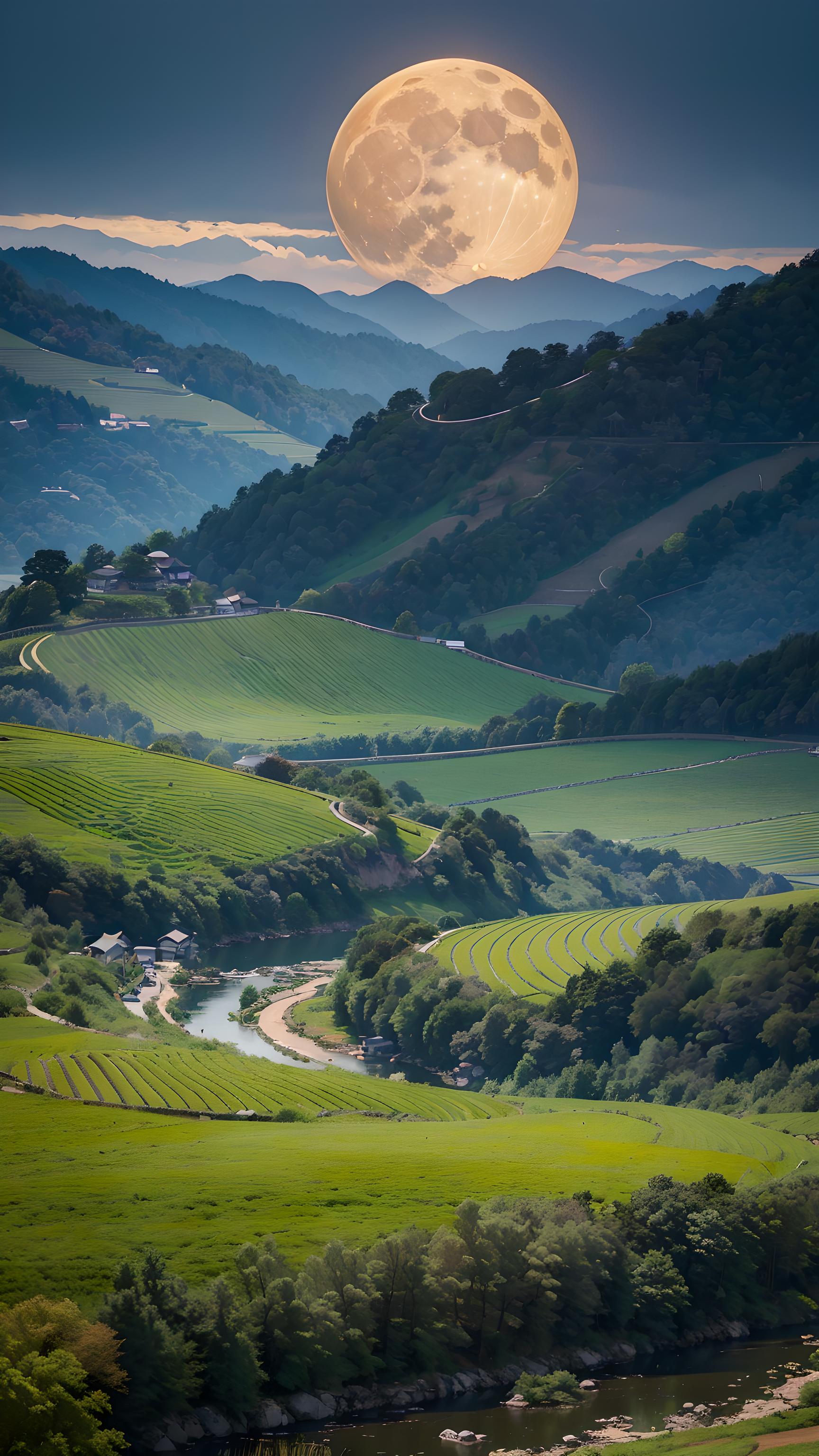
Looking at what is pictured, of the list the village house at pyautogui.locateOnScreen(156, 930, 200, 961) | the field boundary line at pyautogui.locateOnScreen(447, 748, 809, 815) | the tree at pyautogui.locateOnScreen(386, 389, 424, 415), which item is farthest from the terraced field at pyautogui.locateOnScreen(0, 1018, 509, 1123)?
the tree at pyautogui.locateOnScreen(386, 389, 424, 415)

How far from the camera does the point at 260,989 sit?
168ft

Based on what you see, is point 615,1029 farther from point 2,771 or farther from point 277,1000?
point 2,771

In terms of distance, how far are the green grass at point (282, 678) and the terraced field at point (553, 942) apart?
3337 cm

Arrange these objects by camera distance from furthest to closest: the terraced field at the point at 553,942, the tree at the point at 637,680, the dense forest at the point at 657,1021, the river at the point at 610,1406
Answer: the tree at the point at 637,680 → the terraced field at the point at 553,942 → the dense forest at the point at 657,1021 → the river at the point at 610,1406

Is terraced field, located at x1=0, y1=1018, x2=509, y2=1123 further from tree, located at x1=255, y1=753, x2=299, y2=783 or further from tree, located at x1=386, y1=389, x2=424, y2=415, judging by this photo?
tree, located at x1=386, y1=389, x2=424, y2=415

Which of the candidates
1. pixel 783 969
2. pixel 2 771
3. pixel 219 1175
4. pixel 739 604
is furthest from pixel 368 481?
pixel 219 1175

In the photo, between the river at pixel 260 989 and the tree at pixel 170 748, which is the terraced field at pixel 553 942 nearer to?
the river at pixel 260 989

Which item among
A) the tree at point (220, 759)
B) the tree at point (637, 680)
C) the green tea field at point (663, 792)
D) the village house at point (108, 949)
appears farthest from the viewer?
the tree at point (637, 680)

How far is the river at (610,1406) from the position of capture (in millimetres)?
23547

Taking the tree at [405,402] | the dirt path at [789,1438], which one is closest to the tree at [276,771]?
the dirt path at [789,1438]

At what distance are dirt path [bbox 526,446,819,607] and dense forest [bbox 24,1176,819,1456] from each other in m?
83.7

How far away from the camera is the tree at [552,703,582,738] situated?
8550cm

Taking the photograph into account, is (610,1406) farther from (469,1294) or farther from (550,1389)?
(469,1294)

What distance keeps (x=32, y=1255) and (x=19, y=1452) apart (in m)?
4.26
